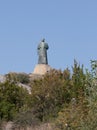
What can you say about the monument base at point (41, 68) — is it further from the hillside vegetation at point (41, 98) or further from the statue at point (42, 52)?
the hillside vegetation at point (41, 98)

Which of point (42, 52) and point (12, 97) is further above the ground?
point (42, 52)

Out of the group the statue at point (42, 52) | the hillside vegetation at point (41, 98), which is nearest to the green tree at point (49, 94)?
the hillside vegetation at point (41, 98)

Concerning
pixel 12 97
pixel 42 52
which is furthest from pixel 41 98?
pixel 42 52

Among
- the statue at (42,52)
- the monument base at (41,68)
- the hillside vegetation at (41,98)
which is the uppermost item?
the statue at (42,52)

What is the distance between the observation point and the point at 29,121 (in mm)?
31219

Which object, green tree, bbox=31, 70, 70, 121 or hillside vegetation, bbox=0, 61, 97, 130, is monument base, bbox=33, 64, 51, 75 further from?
green tree, bbox=31, 70, 70, 121

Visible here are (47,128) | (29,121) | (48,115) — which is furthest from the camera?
(48,115)

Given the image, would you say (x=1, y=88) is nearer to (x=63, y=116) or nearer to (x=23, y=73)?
(x=63, y=116)

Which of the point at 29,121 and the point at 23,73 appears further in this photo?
the point at 23,73

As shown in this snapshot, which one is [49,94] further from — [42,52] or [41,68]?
[42,52]

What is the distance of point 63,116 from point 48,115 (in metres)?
12.2

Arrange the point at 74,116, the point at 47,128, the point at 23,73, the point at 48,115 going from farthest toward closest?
the point at 23,73 < the point at 48,115 < the point at 47,128 < the point at 74,116

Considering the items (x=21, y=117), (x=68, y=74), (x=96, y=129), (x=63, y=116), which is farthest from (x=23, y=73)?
(x=96, y=129)

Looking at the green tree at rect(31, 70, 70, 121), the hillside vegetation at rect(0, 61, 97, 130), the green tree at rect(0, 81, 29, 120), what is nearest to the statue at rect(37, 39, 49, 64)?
the hillside vegetation at rect(0, 61, 97, 130)
